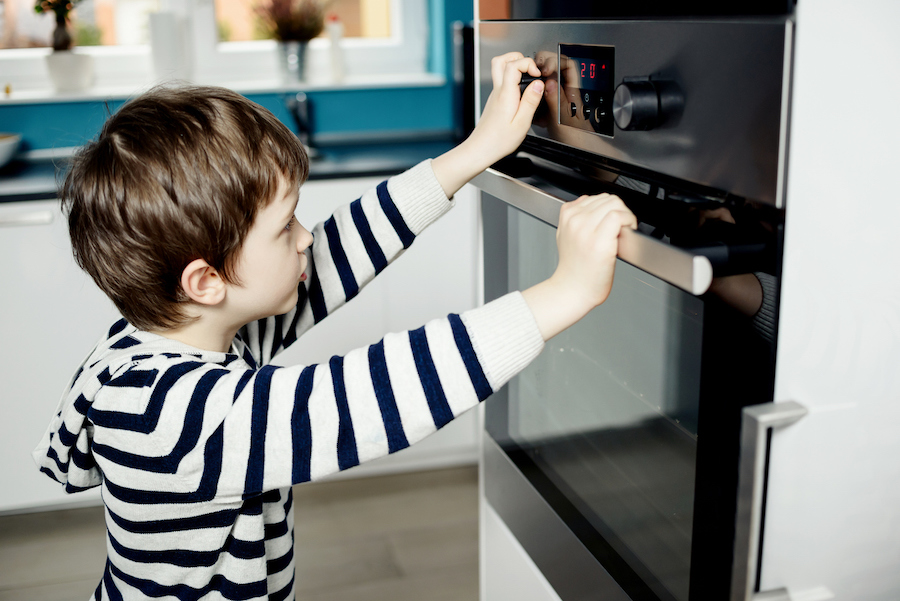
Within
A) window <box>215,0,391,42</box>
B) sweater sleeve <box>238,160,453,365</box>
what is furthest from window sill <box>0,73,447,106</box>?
sweater sleeve <box>238,160,453,365</box>

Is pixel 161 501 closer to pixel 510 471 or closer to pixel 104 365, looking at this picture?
pixel 104 365

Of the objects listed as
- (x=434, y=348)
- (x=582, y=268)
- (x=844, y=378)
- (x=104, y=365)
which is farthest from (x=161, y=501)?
(x=844, y=378)

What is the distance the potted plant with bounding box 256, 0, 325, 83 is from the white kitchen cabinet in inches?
27.4

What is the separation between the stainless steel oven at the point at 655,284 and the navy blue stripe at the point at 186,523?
1.21ft

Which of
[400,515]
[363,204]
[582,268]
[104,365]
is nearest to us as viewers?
[582,268]

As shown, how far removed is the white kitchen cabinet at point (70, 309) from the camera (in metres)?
1.79

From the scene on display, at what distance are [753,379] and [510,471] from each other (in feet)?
A: 1.82

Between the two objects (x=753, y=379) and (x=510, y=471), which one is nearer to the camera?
(x=753, y=379)

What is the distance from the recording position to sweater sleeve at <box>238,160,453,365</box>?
1.00 metres

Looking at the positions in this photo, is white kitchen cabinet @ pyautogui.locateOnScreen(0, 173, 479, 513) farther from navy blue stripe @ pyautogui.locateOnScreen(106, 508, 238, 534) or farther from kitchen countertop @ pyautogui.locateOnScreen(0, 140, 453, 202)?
navy blue stripe @ pyautogui.locateOnScreen(106, 508, 238, 534)

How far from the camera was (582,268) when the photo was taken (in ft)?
2.12

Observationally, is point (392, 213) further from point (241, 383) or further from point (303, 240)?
point (241, 383)

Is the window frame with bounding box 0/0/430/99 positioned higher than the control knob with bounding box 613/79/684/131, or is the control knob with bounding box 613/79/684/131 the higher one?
the window frame with bounding box 0/0/430/99

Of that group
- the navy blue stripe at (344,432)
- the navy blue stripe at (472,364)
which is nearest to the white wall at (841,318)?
the navy blue stripe at (472,364)
